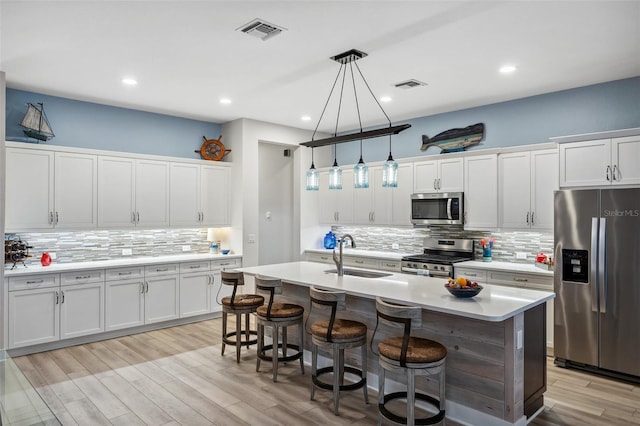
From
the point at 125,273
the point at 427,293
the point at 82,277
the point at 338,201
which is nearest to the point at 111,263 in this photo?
the point at 125,273

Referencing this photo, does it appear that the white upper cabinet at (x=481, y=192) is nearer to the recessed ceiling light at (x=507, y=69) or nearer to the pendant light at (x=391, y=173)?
the recessed ceiling light at (x=507, y=69)

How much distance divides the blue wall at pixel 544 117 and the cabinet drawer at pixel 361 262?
5.82ft

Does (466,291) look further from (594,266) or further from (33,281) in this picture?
(33,281)

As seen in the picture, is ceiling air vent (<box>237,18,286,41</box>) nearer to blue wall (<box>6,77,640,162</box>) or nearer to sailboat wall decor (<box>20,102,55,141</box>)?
sailboat wall decor (<box>20,102,55,141</box>)

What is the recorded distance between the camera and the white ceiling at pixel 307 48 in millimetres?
3035

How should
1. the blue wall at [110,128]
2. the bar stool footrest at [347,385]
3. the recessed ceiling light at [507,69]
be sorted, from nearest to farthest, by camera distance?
the bar stool footrest at [347,385]
the recessed ceiling light at [507,69]
the blue wall at [110,128]

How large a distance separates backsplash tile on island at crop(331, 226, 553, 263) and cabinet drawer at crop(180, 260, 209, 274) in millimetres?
2602

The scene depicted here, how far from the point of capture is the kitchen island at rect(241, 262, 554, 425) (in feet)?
9.39

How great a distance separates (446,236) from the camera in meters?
6.02

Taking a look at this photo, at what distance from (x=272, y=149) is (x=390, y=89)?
2.85 metres

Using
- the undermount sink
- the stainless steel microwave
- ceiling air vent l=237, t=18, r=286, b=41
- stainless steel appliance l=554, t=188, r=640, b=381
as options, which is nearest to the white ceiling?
ceiling air vent l=237, t=18, r=286, b=41

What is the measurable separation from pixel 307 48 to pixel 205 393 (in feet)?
10.5

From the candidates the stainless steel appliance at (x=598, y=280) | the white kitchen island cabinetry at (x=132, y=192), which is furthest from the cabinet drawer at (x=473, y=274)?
the white kitchen island cabinetry at (x=132, y=192)

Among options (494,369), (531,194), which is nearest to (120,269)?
(494,369)
